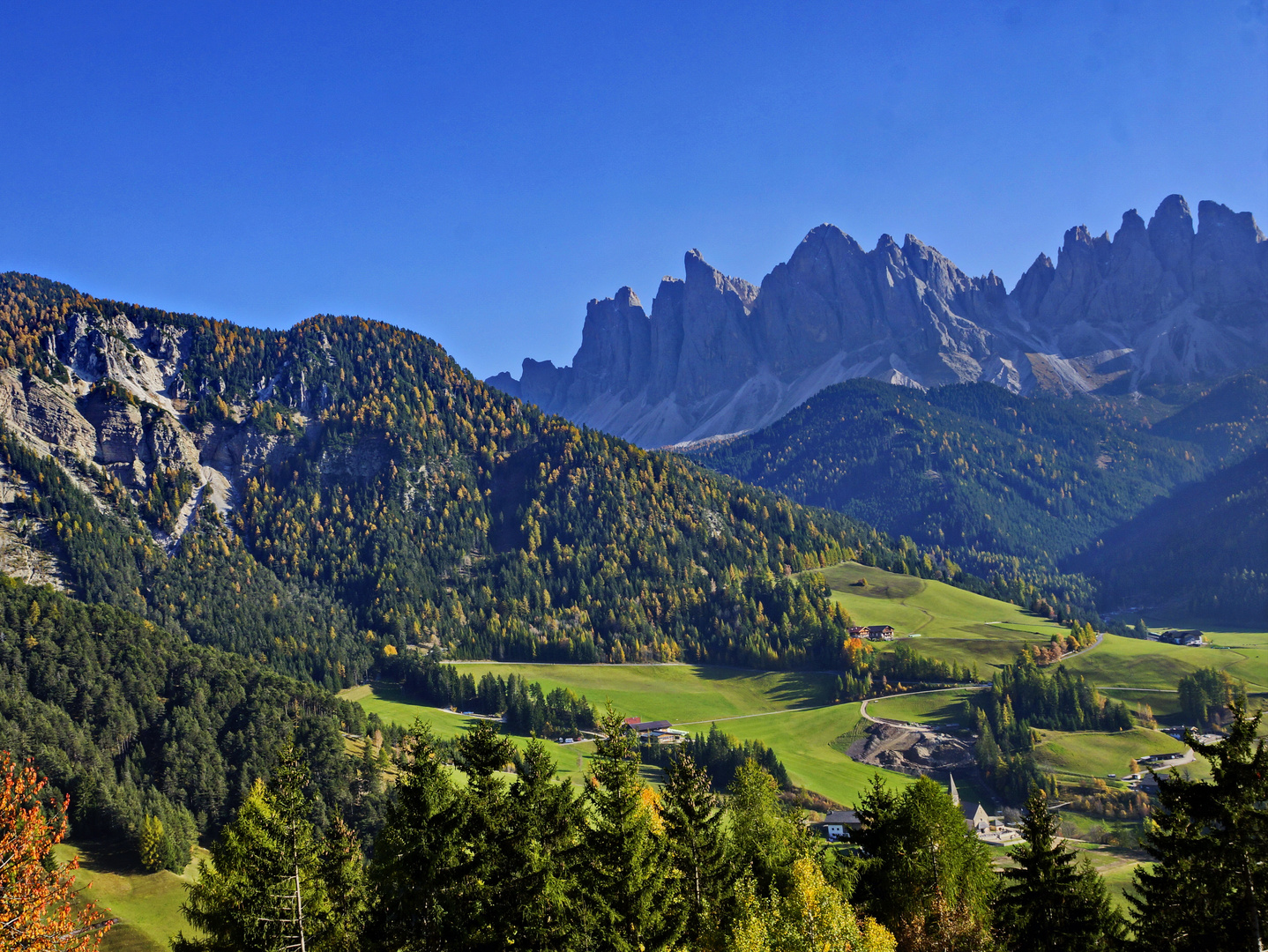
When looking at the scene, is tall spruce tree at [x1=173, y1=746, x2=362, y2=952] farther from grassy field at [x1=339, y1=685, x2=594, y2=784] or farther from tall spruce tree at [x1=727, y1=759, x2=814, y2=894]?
grassy field at [x1=339, y1=685, x2=594, y2=784]

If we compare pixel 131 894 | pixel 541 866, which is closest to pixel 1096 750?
pixel 131 894

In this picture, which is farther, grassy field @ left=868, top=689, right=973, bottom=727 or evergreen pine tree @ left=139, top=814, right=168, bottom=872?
grassy field @ left=868, top=689, right=973, bottom=727

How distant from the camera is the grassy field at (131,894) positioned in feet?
272

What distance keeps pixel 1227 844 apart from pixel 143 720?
149856mm

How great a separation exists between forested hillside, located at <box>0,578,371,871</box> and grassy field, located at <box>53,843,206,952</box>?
2.78 meters

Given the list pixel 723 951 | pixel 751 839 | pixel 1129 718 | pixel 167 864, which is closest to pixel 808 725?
pixel 1129 718

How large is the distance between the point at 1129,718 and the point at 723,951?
501ft

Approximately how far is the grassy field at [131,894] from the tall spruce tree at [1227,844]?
82.7 metres

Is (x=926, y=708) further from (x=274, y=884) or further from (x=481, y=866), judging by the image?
(x=274, y=884)

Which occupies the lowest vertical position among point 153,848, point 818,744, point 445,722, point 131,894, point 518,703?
point 131,894

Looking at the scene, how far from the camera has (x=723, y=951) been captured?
37.2 m


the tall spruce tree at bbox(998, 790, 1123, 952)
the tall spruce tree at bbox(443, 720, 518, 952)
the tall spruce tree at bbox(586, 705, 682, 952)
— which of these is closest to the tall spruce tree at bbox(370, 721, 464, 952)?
the tall spruce tree at bbox(443, 720, 518, 952)

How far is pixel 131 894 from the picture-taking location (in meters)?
93.8

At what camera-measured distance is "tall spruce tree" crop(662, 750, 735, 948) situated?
38125 millimetres
